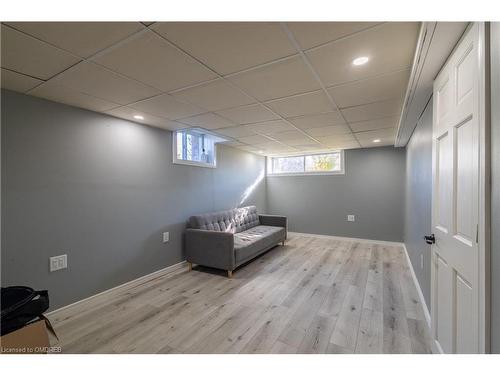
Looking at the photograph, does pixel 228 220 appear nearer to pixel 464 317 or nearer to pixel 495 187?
pixel 464 317

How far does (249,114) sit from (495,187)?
2238mm

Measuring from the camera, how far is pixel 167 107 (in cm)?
238

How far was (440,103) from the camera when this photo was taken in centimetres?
154

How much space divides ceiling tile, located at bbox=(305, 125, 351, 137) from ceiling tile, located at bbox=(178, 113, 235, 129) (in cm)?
136

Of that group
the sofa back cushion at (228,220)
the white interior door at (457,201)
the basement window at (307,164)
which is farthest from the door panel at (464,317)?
the basement window at (307,164)

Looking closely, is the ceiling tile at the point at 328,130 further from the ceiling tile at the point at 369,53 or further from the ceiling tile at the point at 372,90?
the ceiling tile at the point at 369,53

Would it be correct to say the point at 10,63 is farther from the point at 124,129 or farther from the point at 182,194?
the point at 182,194

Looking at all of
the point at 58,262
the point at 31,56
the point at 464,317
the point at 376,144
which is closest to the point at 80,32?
the point at 31,56

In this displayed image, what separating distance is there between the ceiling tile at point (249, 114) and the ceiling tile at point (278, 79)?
333 millimetres

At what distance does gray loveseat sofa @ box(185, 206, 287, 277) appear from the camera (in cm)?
311

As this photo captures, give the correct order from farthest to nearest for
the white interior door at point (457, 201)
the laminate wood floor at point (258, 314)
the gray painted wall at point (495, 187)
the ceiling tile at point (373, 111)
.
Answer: the ceiling tile at point (373, 111) < the laminate wood floor at point (258, 314) < the white interior door at point (457, 201) < the gray painted wall at point (495, 187)

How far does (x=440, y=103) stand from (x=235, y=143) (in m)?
3.30

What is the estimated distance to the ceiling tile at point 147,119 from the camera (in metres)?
2.47

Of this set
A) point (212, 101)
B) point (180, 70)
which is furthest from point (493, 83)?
point (212, 101)
